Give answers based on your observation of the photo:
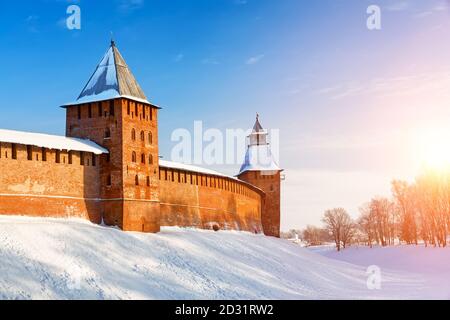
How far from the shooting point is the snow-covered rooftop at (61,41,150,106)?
78.6ft

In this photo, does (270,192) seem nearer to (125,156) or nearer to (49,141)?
(125,156)

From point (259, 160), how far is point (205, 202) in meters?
15.5

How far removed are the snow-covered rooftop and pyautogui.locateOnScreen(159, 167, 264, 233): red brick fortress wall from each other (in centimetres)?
417

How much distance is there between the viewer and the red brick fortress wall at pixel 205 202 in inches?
1067

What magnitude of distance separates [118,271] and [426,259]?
2851 cm

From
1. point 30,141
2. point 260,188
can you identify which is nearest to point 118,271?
point 30,141

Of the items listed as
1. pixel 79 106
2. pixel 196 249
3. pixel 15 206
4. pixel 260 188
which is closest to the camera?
pixel 15 206

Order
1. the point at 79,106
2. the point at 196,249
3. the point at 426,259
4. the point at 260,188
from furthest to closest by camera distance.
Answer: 1. the point at 260,188
2. the point at 426,259
3. the point at 79,106
4. the point at 196,249

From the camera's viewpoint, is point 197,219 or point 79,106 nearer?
point 79,106

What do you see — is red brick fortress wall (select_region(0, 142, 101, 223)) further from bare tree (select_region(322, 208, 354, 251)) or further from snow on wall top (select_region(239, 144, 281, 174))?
bare tree (select_region(322, 208, 354, 251))

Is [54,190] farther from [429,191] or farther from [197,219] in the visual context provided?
[429,191]

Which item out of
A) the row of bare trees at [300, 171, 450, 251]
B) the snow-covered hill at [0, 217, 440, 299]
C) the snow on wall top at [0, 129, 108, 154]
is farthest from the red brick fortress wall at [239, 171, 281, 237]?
the snow on wall top at [0, 129, 108, 154]

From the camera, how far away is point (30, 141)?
67.7ft

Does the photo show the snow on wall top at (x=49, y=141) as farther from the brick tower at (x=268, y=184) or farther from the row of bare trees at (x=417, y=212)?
the row of bare trees at (x=417, y=212)
